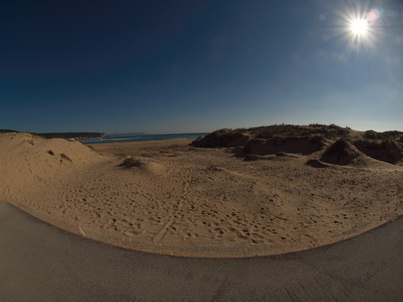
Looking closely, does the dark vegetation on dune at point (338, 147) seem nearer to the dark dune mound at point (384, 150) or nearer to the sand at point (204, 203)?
the dark dune mound at point (384, 150)

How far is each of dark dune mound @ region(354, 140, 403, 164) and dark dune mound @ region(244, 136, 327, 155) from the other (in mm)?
3113

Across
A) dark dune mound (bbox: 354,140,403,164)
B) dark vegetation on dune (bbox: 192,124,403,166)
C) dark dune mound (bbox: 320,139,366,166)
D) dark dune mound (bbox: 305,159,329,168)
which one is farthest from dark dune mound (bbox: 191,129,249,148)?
dark dune mound (bbox: 305,159,329,168)

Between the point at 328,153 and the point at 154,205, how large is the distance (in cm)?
1385

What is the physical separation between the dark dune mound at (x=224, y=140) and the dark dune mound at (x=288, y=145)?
8.79m

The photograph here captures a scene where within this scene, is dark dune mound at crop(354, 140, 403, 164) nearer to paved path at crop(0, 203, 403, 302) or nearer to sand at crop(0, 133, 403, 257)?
sand at crop(0, 133, 403, 257)

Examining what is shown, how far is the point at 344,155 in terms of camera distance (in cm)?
1315

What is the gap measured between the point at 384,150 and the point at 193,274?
18879 mm

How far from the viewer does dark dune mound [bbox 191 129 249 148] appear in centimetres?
3022

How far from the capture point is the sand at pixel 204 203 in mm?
4328

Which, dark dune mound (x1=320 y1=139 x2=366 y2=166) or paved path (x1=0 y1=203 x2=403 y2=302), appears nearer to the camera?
paved path (x1=0 y1=203 x2=403 y2=302)

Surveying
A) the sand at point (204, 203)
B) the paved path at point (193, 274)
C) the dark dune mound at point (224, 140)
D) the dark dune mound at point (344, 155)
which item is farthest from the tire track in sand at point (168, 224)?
the dark dune mound at point (224, 140)

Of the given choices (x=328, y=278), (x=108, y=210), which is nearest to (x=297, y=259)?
(x=328, y=278)

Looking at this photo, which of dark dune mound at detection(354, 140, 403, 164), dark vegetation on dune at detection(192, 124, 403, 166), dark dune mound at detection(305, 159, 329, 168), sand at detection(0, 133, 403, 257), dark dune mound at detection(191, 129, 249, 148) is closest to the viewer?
sand at detection(0, 133, 403, 257)

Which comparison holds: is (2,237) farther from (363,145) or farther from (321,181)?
(363,145)
